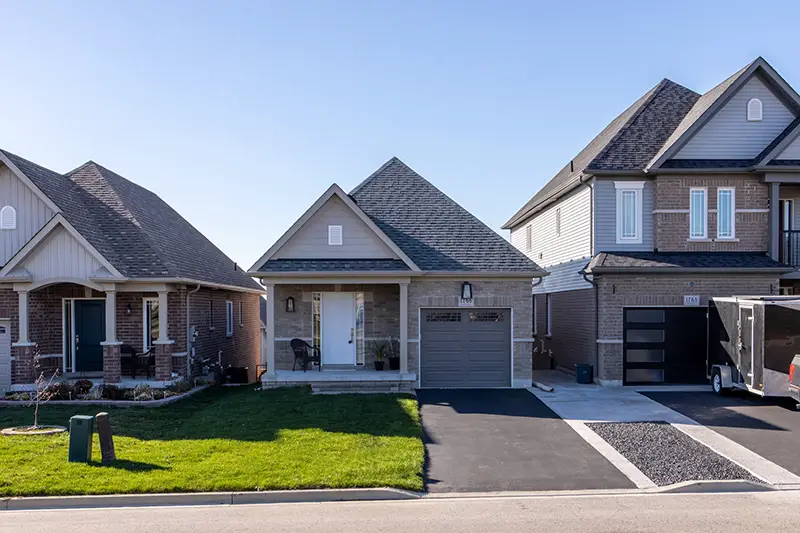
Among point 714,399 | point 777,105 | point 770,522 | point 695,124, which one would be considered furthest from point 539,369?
point 770,522

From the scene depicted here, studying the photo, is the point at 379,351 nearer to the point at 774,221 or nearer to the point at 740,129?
the point at 774,221

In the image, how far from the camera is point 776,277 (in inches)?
720

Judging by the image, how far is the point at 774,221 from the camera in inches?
734

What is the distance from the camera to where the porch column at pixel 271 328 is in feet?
58.4

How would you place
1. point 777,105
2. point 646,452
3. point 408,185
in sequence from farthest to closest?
point 408,185 < point 777,105 < point 646,452

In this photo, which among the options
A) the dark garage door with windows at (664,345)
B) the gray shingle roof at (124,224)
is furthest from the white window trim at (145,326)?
the dark garage door with windows at (664,345)

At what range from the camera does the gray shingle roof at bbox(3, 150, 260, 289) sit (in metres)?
17.4

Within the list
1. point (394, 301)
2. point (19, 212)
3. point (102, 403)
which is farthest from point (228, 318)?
point (102, 403)

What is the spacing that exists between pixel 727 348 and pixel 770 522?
994cm

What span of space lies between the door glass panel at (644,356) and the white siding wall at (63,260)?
15.3 meters

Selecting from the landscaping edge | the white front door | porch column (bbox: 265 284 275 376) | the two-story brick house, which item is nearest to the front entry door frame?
the landscaping edge

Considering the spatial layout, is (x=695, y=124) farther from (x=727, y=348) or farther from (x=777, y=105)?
(x=727, y=348)

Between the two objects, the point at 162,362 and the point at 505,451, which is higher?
the point at 162,362

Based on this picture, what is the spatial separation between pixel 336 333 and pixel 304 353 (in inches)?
47.7
